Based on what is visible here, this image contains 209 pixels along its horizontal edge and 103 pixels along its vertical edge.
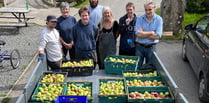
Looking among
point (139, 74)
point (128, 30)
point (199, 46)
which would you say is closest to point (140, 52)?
point (128, 30)

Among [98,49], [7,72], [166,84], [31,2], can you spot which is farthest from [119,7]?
[166,84]

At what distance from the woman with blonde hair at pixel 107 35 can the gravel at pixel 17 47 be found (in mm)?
2741

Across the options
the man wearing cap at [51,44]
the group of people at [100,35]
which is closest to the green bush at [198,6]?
the group of people at [100,35]

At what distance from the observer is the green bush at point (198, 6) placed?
1583cm

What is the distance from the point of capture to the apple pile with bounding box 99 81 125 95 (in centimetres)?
440

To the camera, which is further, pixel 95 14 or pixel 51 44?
pixel 95 14

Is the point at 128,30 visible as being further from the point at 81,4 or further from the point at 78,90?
the point at 81,4

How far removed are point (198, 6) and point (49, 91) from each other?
13.3 metres

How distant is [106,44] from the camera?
6172mm

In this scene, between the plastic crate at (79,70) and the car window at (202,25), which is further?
the car window at (202,25)

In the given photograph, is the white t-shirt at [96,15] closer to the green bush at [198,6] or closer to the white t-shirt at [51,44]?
the white t-shirt at [51,44]

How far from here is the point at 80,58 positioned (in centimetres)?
609

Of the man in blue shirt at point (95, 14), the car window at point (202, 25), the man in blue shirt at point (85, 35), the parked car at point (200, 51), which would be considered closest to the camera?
the man in blue shirt at point (85, 35)

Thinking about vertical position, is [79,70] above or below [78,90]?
above
